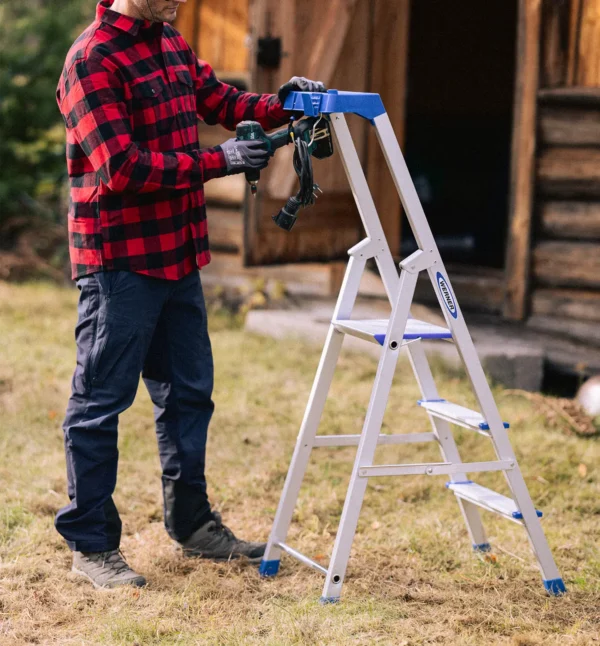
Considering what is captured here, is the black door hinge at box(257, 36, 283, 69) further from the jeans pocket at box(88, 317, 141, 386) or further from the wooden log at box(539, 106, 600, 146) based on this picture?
the jeans pocket at box(88, 317, 141, 386)

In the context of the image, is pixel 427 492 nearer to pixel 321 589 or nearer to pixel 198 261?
pixel 321 589

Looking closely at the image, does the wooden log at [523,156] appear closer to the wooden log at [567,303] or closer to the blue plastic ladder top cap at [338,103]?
the wooden log at [567,303]

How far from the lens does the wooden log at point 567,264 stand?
5992 millimetres

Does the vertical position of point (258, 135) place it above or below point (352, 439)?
above

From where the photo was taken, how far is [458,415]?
311 centimetres

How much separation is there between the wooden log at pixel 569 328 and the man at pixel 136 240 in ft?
11.2

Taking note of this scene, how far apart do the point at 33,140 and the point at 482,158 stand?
4605 mm

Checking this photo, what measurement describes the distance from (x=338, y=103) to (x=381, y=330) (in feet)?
2.38

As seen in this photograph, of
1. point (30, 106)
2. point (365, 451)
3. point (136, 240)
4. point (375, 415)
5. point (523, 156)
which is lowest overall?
point (365, 451)

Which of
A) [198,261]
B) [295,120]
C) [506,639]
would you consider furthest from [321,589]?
[295,120]

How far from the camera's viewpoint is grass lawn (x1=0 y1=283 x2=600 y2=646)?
2846 millimetres

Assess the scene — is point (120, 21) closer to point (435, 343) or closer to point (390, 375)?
point (390, 375)

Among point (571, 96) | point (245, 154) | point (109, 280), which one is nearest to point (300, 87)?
point (245, 154)

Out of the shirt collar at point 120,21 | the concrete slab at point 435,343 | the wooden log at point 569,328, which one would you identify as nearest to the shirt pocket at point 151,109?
the shirt collar at point 120,21
